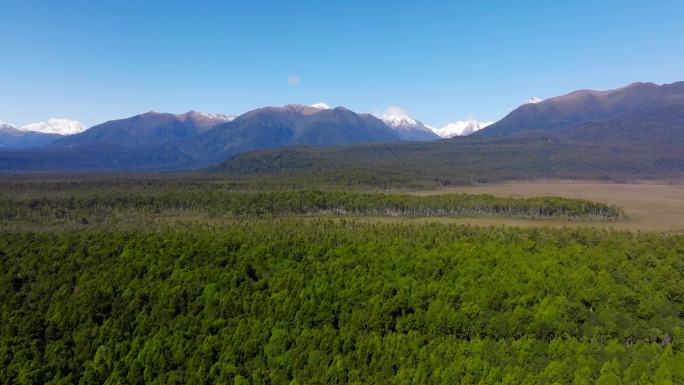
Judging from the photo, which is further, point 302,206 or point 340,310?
point 302,206

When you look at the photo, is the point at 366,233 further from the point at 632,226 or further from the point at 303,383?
the point at 632,226

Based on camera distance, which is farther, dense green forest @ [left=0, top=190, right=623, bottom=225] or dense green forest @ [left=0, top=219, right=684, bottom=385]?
dense green forest @ [left=0, top=190, right=623, bottom=225]

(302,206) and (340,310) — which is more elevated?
(302,206)

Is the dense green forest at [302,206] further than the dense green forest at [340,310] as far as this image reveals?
Yes

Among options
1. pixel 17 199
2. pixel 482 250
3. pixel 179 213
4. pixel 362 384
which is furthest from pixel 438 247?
pixel 17 199
